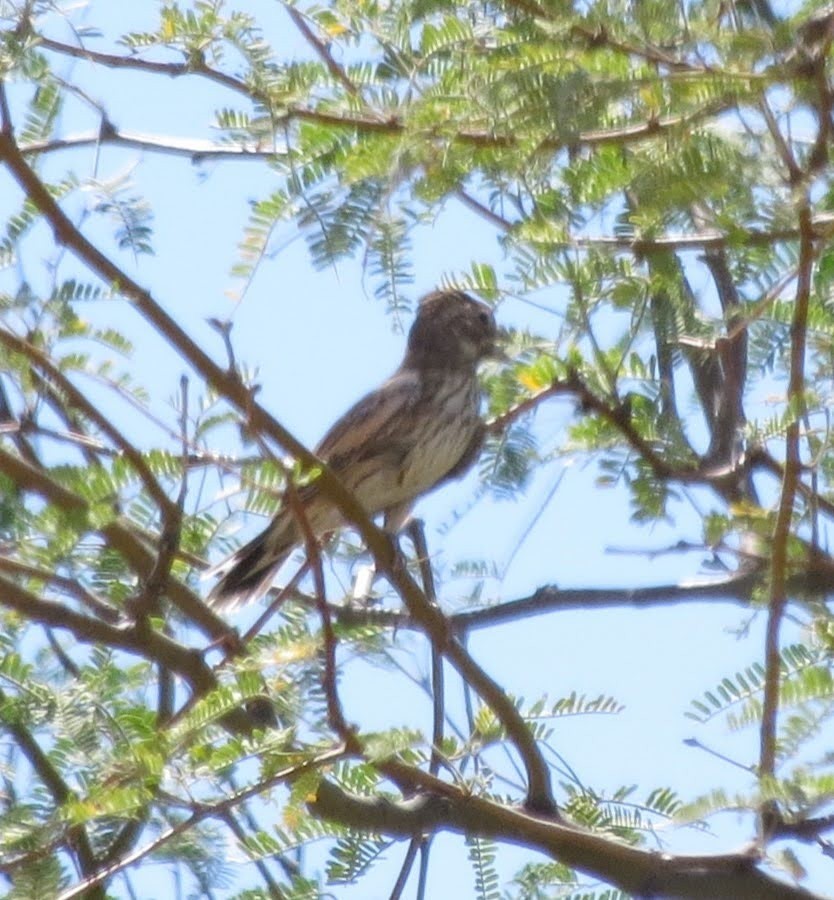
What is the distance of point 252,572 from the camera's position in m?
5.36

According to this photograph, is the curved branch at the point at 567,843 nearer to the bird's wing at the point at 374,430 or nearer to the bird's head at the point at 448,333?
the bird's wing at the point at 374,430

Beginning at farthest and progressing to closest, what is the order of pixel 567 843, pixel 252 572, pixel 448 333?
pixel 448 333, pixel 252 572, pixel 567 843

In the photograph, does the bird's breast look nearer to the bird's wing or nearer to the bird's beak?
the bird's wing

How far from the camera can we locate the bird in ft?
19.9

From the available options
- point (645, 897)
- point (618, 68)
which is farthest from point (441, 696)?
point (618, 68)

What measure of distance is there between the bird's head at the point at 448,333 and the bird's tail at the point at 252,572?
57.3 inches

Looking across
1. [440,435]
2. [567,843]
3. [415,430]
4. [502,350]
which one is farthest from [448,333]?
[567,843]

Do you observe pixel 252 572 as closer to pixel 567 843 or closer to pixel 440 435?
pixel 440 435

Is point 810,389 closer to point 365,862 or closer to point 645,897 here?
point 645,897

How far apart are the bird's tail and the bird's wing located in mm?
901

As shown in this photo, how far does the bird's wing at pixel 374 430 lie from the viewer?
252 inches

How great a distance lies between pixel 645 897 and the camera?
3.79 meters

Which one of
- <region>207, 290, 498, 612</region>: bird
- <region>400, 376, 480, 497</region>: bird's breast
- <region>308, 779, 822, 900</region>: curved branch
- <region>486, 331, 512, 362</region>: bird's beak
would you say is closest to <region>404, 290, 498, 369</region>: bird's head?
<region>207, 290, 498, 612</region>: bird

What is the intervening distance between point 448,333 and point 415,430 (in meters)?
0.73
